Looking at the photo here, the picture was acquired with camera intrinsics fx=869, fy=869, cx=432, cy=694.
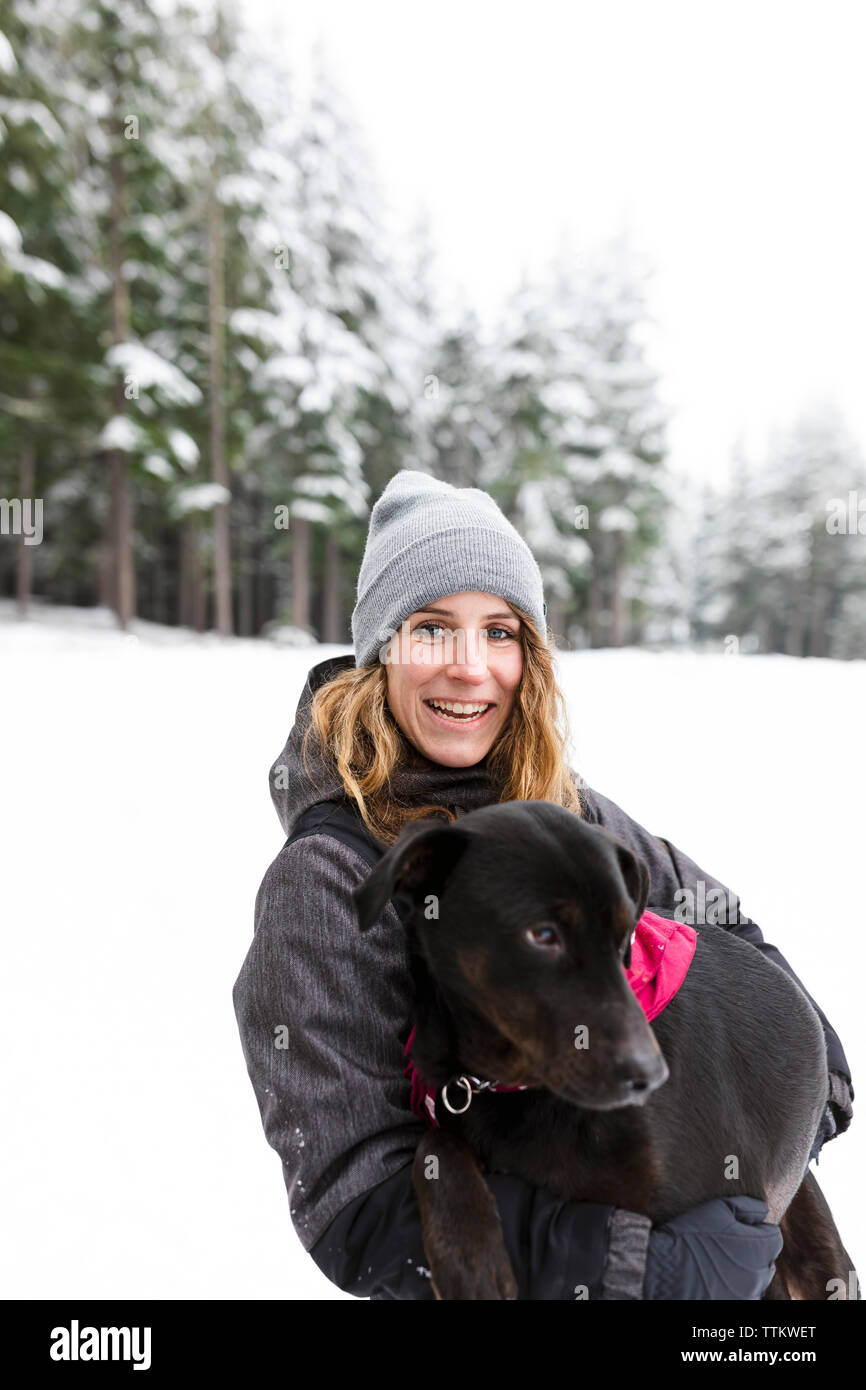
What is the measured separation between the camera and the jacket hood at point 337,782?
2.12m

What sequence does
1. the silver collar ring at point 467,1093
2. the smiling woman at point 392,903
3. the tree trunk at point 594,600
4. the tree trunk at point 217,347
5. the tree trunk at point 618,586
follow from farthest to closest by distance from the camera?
the tree trunk at point 594,600 < the tree trunk at point 618,586 < the tree trunk at point 217,347 < the silver collar ring at point 467,1093 < the smiling woman at point 392,903

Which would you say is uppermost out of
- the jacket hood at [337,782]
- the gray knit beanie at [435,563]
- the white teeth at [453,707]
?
the gray knit beanie at [435,563]

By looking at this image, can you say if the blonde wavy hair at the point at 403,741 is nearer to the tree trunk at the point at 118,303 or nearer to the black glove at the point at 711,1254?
the black glove at the point at 711,1254

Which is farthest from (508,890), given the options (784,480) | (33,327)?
(784,480)

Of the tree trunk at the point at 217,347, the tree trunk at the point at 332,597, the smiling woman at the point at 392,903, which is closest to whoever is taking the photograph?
the smiling woman at the point at 392,903

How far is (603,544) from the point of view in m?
19.8

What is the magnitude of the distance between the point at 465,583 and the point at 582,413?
16560 millimetres

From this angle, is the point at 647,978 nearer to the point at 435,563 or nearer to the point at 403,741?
A: the point at 403,741

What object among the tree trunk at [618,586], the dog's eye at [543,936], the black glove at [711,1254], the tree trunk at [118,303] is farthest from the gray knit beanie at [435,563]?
the tree trunk at [618,586]

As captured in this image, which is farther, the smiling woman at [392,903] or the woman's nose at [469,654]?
the woman's nose at [469,654]

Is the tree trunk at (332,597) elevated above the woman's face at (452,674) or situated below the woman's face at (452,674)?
above

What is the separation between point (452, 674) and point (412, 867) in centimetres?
51

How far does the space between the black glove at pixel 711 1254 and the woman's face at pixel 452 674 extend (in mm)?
1070

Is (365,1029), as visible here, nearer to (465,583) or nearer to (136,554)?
(465,583)
